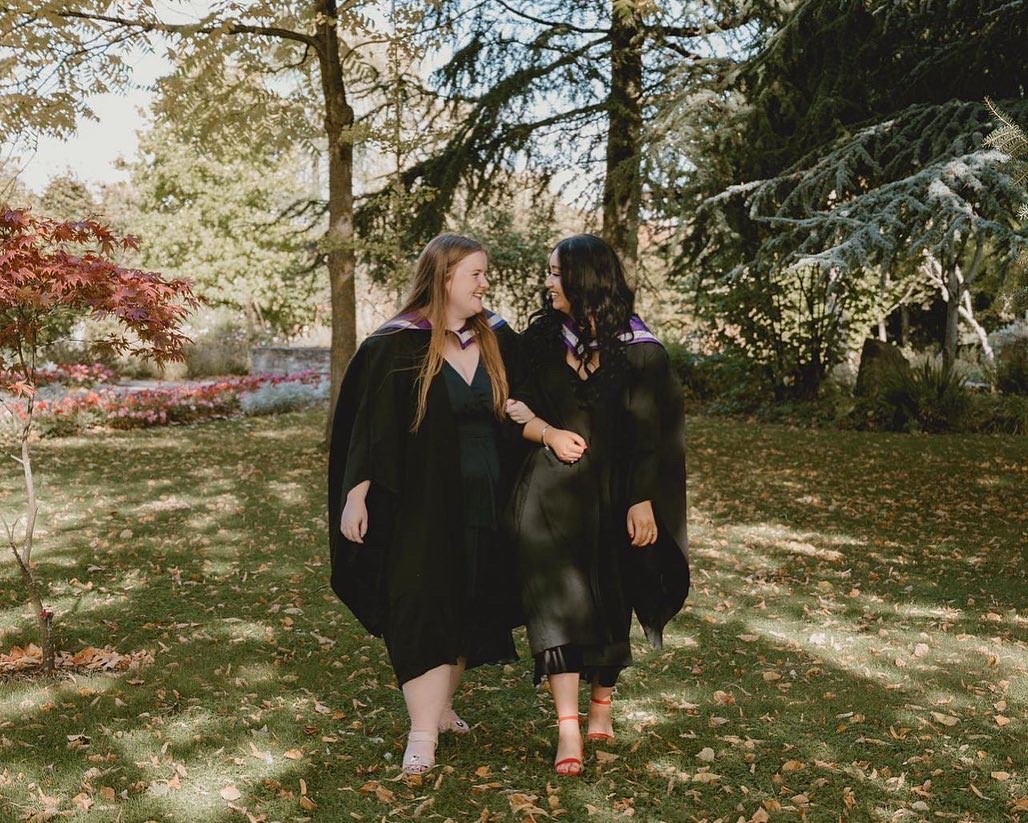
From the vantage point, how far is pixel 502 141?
1175cm

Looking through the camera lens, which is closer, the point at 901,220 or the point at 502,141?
the point at 901,220

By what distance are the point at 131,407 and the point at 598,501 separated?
501 inches

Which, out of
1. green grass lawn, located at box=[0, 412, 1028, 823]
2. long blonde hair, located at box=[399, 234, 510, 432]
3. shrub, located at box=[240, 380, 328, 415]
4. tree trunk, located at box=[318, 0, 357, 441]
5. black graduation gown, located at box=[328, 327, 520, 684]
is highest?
tree trunk, located at box=[318, 0, 357, 441]

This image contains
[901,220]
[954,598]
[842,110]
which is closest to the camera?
[954,598]

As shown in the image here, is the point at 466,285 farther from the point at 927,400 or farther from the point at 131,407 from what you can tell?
the point at 131,407

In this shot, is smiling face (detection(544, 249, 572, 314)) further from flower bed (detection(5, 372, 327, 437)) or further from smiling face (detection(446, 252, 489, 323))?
flower bed (detection(5, 372, 327, 437))

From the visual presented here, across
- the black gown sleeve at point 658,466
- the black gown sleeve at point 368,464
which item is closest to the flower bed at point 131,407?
the black gown sleeve at point 368,464

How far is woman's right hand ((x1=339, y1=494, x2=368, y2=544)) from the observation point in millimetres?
3385

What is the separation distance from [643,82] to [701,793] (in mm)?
9944

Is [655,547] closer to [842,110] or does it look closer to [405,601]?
[405,601]

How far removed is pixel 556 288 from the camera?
133 inches

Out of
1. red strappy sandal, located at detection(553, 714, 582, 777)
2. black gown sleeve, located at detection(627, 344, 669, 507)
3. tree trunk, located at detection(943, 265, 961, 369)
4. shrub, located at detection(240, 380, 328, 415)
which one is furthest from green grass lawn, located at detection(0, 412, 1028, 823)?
tree trunk, located at detection(943, 265, 961, 369)

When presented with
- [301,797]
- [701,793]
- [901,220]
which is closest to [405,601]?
[301,797]

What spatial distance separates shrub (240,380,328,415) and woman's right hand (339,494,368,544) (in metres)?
13.7
